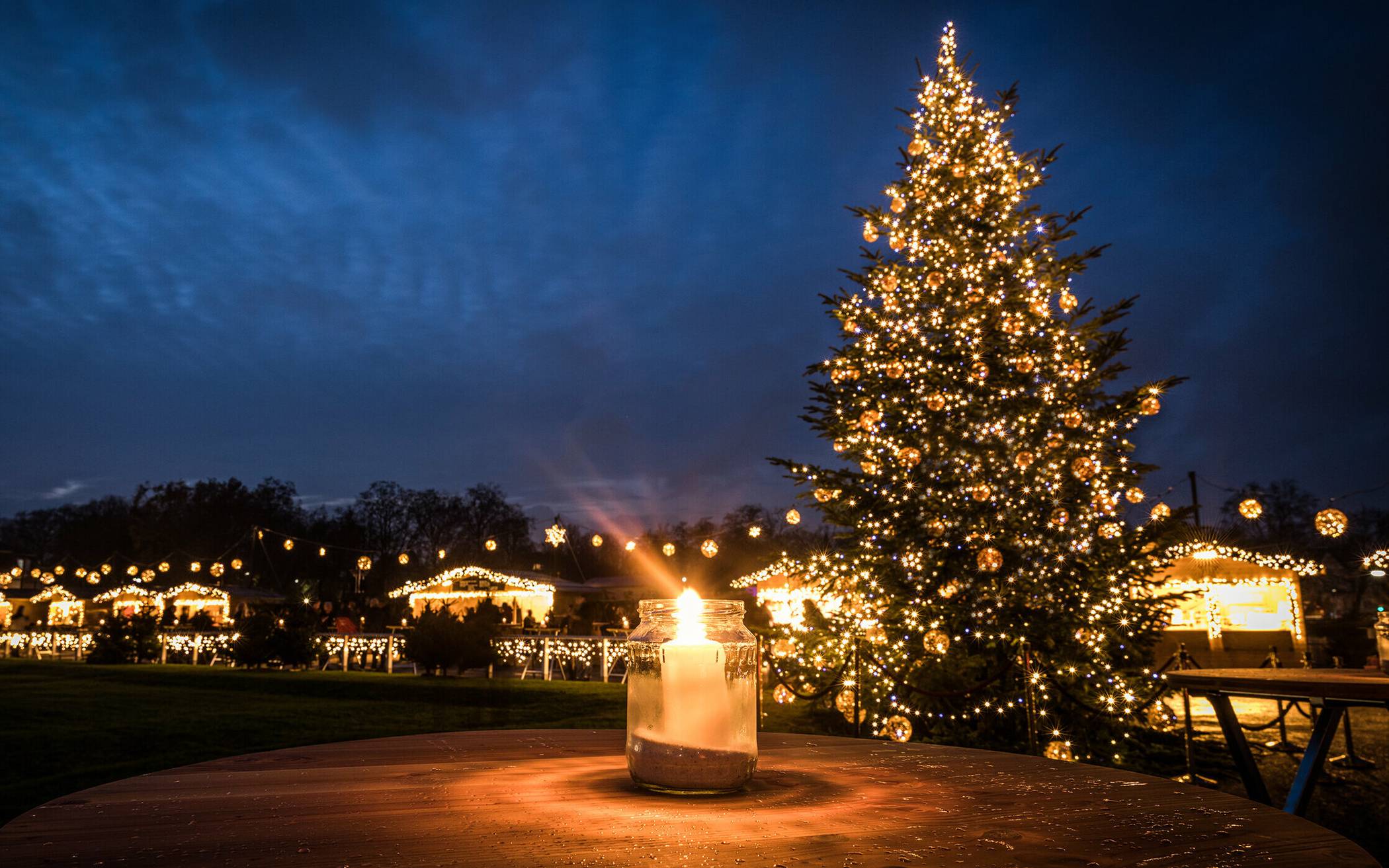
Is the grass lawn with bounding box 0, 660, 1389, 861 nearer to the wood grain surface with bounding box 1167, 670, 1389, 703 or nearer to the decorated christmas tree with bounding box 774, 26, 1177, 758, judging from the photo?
the decorated christmas tree with bounding box 774, 26, 1177, 758

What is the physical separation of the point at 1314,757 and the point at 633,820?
11.4ft

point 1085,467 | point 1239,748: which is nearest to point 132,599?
point 1085,467

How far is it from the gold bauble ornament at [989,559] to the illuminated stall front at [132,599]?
90.7 ft

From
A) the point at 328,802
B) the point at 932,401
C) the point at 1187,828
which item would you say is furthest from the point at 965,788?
the point at 932,401

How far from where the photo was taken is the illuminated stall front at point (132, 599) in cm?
2611

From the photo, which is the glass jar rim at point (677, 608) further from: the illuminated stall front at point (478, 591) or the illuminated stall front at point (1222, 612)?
the illuminated stall front at point (478, 591)

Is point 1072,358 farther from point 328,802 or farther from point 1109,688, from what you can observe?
point 328,802

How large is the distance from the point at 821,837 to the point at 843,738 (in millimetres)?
968

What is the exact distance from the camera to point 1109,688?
6.46m

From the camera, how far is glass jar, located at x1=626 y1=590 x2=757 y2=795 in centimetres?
114

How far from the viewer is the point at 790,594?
42.0 ft

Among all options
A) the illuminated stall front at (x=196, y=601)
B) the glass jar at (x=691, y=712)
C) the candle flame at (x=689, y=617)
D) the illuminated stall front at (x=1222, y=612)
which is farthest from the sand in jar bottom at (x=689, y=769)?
the illuminated stall front at (x=196, y=601)

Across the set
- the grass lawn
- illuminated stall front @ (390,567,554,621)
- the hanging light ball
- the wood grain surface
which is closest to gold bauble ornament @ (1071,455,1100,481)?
the grass lawn

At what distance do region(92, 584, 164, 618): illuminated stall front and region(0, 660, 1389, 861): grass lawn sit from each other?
1306 cm
